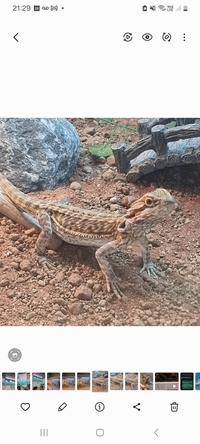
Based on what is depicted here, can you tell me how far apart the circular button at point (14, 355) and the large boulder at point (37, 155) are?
0.47 m

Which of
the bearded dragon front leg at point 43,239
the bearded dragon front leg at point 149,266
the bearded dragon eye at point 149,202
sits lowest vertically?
the bearded dragon front leg at point 149,266

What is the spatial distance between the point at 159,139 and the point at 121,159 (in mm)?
115

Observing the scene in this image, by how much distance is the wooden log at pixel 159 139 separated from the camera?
4.24ft

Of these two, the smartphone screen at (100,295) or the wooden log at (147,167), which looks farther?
the wooden log at (147,167)

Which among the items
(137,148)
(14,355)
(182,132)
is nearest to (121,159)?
(137,148)

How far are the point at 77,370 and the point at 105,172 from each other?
54 centimetres

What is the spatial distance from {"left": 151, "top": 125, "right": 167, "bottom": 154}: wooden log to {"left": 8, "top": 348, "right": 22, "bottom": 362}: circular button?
0.63 meters

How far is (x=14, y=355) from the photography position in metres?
1.11
